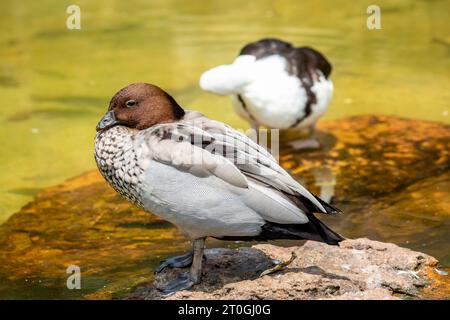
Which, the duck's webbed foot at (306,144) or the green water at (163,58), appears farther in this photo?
the green water at (163,58)

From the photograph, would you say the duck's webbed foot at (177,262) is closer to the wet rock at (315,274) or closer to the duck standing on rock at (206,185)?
the wet rock at (315,274)

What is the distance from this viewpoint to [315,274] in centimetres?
399

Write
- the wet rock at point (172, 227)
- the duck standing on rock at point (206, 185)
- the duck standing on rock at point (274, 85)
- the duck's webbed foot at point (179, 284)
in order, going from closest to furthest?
the duck standing on rock at point (206, 185), the duck's webbed foot at point (179, 284), the wet rock at point (172, 227), the duck standing on rock at point (274, 85)

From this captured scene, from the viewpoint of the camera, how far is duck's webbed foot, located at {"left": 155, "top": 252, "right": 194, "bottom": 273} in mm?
4219

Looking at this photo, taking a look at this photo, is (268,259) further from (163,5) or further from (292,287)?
(163,5)

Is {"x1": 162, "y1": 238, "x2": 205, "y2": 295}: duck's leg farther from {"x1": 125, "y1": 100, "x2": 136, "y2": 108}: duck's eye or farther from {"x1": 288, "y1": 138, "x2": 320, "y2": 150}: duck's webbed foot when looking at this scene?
{"x1": 288, "y1": 138, "x2": 320, "y2": 150}: duck's webbed foot

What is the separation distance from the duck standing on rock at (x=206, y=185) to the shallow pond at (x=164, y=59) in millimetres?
1812

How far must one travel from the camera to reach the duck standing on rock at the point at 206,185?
377cm

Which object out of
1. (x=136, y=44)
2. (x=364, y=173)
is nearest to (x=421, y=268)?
(x=364, y=173)

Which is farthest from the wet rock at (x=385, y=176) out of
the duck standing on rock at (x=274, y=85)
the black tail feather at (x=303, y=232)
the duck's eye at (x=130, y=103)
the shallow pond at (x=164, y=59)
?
the duck's eye at (x=130, y=103)

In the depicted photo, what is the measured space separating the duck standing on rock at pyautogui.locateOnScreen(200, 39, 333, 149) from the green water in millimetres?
952

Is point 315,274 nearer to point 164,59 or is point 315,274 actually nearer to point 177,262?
point 177,262

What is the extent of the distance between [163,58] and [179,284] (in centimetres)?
514

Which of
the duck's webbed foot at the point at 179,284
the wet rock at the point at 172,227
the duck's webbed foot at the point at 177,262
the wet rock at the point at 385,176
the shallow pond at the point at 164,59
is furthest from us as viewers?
the shallow pond at the point at 164,59
